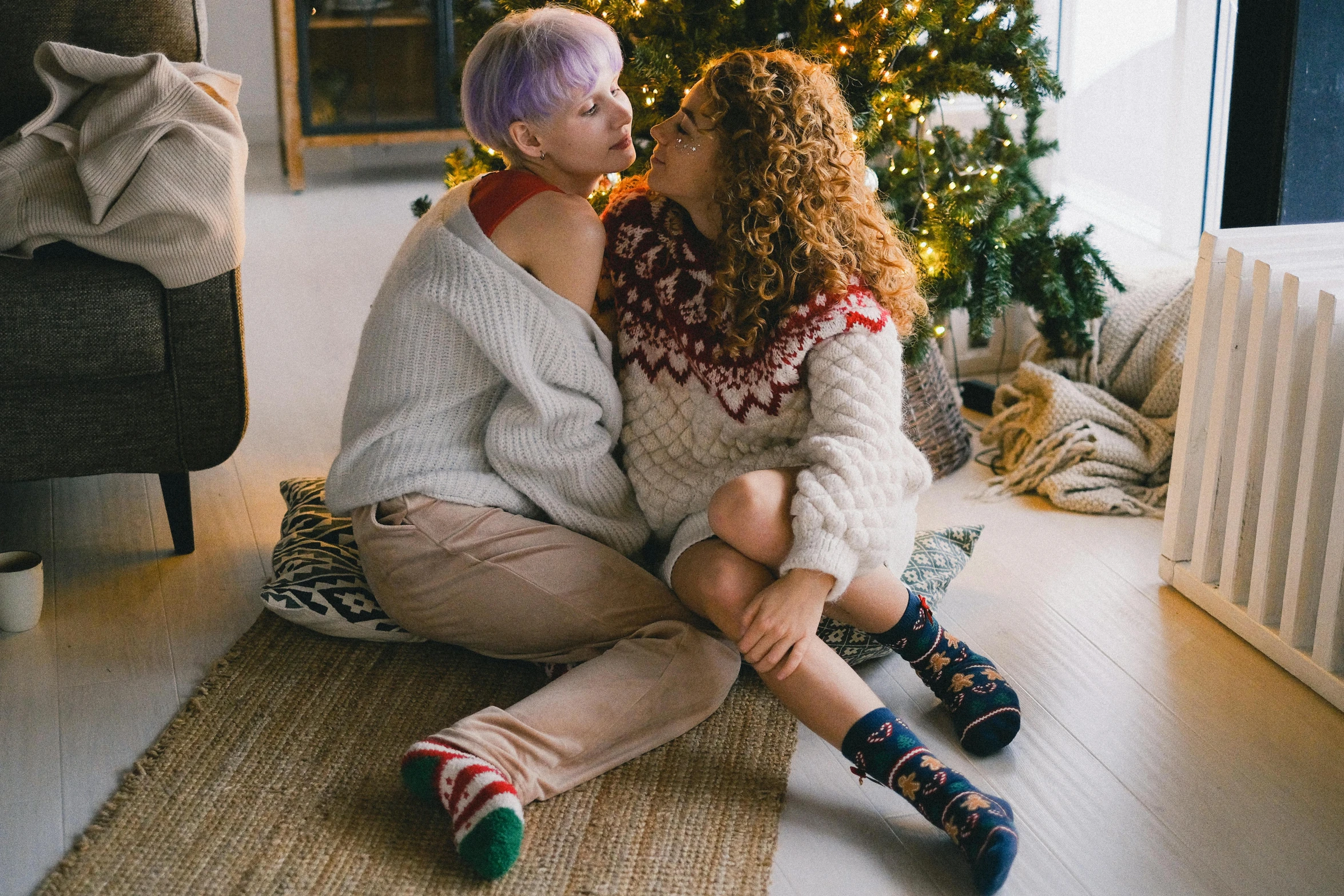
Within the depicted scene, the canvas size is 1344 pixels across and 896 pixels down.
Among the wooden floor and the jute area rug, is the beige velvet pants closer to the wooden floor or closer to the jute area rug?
the jute area rug

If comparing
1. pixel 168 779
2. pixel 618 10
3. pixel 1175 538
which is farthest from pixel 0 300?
pixel 1175 538

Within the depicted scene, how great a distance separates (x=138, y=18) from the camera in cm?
204

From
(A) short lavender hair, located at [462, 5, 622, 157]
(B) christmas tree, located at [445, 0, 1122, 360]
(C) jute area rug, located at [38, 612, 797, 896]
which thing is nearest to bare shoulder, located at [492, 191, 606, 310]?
(A) short lavender hair, located at [462, 5, 622, 157]

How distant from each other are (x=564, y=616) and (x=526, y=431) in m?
0.23

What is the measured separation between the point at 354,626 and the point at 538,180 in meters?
0.65

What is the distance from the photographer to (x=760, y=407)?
4.96 feet

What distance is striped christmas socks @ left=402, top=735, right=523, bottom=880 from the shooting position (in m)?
1.29

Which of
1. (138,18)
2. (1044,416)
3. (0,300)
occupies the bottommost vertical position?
(1044,416)

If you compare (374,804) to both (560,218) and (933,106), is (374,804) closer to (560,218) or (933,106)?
(560,218)

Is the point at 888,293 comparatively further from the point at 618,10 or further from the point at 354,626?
the point at 354,626

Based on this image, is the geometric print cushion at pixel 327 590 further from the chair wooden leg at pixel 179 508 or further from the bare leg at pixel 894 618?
the bare leg at pixel 894 618

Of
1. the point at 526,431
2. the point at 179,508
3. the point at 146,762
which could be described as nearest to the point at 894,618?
the point at 526,431

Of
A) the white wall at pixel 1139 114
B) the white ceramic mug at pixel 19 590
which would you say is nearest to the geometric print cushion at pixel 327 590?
the white ceramic mug at pixel 19 590

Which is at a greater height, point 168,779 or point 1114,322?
point 1114,322
